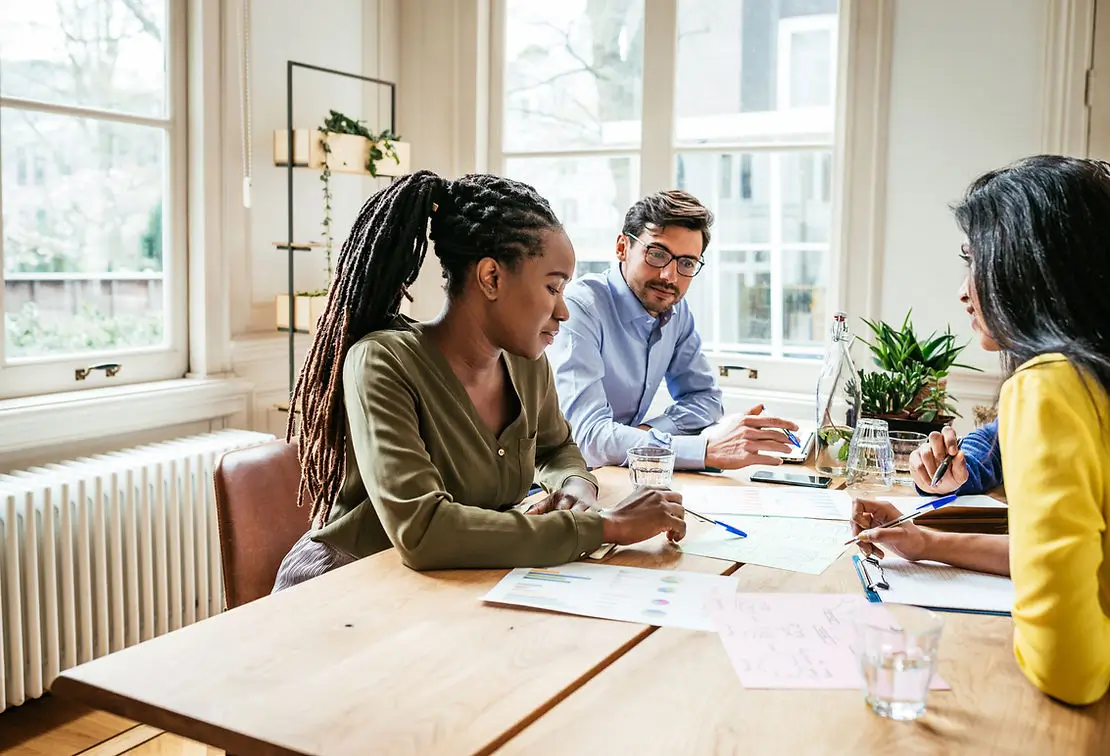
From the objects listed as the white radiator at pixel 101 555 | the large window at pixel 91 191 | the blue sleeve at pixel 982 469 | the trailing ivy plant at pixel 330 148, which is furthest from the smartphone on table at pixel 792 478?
the large window at pixel 91 191

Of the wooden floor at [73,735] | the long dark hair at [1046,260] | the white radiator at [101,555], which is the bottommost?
the wooden floor at [73,735]

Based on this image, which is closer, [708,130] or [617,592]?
[617,592]

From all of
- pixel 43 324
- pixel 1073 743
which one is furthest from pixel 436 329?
pixel 43 324

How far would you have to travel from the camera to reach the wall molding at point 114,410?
2.67 metres

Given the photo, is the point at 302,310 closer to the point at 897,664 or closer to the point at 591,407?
the point at 591,407

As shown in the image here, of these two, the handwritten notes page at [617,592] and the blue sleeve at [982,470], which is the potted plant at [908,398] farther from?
the handwritten notes page at [617,592]

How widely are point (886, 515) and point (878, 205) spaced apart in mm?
1987

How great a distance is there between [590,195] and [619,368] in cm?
139

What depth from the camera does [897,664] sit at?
0.96 meters

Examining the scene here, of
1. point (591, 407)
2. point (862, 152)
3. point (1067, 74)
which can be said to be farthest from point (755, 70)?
point (591, 407)

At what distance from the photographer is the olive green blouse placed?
140cm

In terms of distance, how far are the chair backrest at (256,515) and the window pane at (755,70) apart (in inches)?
89.8

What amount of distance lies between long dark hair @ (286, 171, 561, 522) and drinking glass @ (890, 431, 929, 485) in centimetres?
87

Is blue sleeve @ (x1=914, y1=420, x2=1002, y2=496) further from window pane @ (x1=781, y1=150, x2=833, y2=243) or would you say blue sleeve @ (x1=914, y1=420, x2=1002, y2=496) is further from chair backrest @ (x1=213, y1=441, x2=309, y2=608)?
window pane @ (x1=781, y1=150, x2=833, y2=243)
